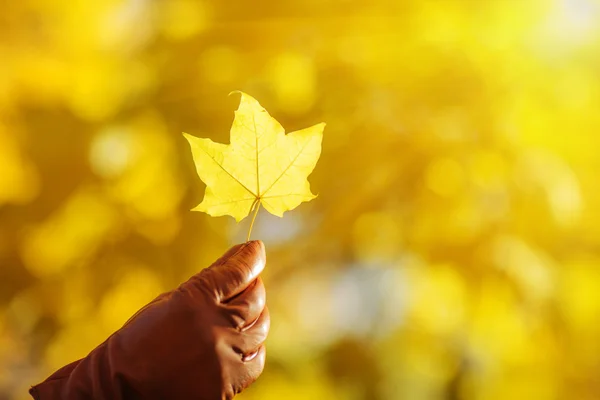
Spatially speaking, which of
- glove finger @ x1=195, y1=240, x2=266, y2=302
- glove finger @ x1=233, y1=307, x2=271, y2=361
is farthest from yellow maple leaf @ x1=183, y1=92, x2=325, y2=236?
glove finger @ x1=233, y1=307, x2=271, y2=361

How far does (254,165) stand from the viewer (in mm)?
901

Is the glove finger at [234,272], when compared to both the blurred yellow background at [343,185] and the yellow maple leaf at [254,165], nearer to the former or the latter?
the yellow maple leaf at [254,165]

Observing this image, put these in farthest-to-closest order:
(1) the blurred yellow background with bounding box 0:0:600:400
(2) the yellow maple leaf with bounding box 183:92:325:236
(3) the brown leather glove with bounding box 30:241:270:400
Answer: (1) the blurred yellow background with bounding box 0:0:600:400
(2) the yellow maple leaf with bounding box 183:92:325:236
(3) the brown leather glove with bounding box 30:241:270:400

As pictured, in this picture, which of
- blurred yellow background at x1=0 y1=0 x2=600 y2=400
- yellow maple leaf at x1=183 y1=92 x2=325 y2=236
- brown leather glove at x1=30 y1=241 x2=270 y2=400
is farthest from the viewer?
blurred yellow background at x1=0 y1=0 x2=600 y2=400

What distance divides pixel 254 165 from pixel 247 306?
0.22m

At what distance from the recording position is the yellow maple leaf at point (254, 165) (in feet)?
2.93

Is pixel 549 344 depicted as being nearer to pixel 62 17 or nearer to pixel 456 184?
pixel 456 184

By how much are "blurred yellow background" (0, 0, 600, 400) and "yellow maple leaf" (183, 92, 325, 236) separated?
472 millimetres

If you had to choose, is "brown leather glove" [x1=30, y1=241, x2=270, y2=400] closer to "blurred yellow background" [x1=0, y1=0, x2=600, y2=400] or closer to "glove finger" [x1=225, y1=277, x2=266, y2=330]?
"glove finger" [x1=225, y1=277, x2=266, y2=330]

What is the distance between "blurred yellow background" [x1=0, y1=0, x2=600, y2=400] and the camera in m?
1.36

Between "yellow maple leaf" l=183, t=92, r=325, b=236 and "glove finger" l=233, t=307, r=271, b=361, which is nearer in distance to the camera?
"glove finger" l=233, t=307, r=271, b=361

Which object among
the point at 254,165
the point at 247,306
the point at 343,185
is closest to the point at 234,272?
the point at 247,306

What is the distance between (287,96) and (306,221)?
0.31m

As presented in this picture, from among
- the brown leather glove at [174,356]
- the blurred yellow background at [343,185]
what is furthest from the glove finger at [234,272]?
the blurred yellow background at [343,185]
